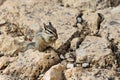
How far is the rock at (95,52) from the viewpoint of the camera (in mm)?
7105

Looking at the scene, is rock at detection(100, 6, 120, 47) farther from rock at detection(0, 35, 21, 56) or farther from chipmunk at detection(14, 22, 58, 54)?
rock at detection(0, 35, 21, 56)

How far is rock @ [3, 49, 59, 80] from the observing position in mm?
7074

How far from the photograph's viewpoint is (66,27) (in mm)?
8188

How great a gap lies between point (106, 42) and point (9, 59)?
1.94m

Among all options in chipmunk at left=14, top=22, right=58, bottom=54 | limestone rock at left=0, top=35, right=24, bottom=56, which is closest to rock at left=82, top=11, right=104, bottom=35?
chipmunk at left=14, top=22, right=58, bottom=54

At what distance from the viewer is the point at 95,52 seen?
23.8 ft

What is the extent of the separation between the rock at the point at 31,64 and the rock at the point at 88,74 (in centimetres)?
46

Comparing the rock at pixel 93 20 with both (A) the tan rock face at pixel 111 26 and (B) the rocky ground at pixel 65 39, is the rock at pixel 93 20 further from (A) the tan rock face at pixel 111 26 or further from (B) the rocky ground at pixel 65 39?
(A) the tan rock face at pixel 111 26

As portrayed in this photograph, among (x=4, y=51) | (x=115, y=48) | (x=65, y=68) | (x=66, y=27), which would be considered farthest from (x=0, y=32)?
(x=115, y=48)

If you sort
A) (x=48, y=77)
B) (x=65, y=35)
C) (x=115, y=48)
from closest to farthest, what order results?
1. (x=48, y=77)
2. (x=115, y=48)
3. (x=65, y=35)

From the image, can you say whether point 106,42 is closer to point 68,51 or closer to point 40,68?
point 68,51

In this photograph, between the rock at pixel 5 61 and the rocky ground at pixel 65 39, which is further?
the rock at pixel 5 61

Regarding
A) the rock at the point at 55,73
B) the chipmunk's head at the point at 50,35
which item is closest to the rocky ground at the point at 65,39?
the rock at the point at 55,73

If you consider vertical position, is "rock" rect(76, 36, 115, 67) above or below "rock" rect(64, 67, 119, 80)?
above
